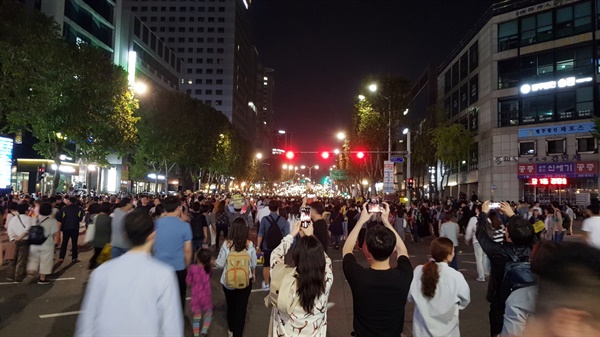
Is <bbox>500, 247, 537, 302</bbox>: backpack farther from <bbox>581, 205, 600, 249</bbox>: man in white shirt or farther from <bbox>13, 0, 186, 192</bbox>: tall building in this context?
<bbox>13, 0, 186, 192</bbox>: tall building

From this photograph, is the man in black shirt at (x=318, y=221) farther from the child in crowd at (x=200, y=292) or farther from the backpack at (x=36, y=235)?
the backpack at (x=36, y=235)

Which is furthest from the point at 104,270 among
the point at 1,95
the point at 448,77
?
the point at 448,77

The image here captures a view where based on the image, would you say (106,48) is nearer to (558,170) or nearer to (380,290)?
(558,170)

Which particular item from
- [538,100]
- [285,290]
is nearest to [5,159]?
[285,290]

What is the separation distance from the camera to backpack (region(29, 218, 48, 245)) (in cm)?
977

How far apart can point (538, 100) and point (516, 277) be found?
39.7 metres

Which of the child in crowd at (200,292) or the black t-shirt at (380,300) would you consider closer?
the black t-shirt at (380,300)

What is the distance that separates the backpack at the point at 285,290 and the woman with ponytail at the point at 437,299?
1066mm

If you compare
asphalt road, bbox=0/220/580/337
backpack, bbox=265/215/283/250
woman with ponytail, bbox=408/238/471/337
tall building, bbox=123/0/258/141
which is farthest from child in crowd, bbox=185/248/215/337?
tall building, bbox=123/0/258/141

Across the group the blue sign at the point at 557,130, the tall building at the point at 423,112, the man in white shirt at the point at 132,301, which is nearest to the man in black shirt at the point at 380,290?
the man in white shirt at the point at 132,301

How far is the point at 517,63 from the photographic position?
130 feet

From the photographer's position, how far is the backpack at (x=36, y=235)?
32.1 ft

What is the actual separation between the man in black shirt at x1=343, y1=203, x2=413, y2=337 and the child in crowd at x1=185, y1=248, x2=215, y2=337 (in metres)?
3.14

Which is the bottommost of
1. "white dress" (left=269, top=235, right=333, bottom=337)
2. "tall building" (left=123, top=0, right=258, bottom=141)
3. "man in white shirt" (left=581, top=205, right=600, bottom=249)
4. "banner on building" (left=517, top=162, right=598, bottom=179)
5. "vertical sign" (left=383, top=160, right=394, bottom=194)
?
"white dress" (left=269, top=235, right=333, bottom=337)
